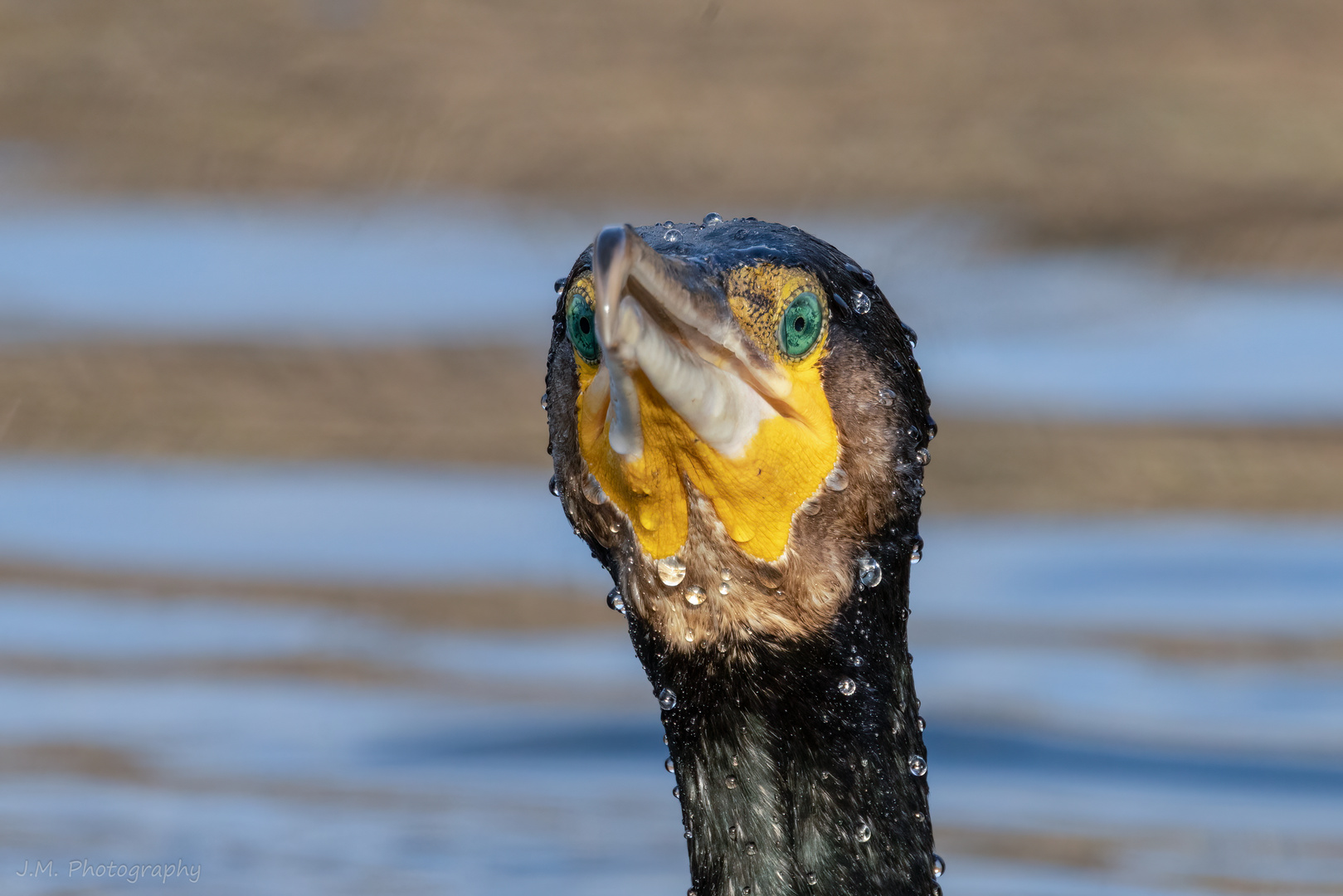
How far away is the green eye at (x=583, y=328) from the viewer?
12.3ft

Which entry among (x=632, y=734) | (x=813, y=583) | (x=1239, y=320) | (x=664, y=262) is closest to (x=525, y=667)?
(x=632, y=734)

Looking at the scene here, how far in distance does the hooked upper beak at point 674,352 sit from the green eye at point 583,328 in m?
0.05

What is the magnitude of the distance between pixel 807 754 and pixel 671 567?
52cm

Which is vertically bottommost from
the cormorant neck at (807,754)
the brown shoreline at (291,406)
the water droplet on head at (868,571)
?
the cormorant neck at (807,754)

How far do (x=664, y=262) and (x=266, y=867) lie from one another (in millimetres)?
3482

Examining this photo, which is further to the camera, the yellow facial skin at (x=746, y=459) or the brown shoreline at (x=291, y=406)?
the brown shoreline at (x=291, y=406)

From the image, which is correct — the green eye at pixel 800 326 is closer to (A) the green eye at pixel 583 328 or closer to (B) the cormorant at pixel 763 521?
(B) the cormorant at pixel 763 521

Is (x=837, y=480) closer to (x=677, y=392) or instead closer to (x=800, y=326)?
(x=800, y=326)

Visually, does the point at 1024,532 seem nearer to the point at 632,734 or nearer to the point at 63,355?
the point at 632,734

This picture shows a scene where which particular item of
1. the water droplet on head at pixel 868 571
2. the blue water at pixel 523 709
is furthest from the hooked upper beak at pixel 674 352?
the blue water at pixel 523 709

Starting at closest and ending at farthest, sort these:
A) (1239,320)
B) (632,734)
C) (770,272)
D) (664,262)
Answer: (664,262)
(770,272)
(632,734)
(1239,320)

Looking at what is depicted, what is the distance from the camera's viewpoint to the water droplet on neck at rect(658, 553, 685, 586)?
12.6ft

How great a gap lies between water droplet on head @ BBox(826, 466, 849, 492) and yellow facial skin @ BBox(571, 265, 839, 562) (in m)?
0.01

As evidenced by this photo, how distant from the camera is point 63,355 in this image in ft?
24.9
